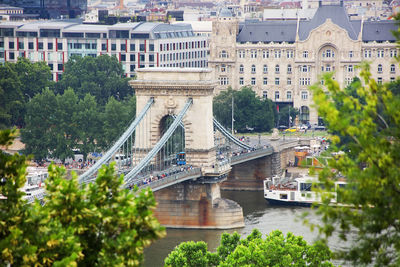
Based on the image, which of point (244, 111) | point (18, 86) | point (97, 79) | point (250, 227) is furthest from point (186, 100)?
point (97, 79)

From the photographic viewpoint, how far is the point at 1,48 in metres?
166

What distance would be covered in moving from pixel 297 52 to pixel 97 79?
1114 inches

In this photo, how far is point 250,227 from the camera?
8931 centimetres

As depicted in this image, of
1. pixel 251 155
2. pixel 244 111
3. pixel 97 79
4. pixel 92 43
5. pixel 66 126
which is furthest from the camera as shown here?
pixel 92 43

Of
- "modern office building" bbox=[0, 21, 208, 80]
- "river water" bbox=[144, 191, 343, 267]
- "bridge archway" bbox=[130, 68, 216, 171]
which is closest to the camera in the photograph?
"river water" bbox=[144, 191, 343, 267]

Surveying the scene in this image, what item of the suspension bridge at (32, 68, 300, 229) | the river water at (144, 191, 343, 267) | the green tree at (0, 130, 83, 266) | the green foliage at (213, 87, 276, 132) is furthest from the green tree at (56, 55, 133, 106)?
the green tree at (0, 130, 83, 266)

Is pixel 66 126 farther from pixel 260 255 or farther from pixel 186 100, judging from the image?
pixel 260 255

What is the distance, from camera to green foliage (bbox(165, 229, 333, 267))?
202 ft

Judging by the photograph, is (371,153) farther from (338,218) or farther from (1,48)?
(1,48)

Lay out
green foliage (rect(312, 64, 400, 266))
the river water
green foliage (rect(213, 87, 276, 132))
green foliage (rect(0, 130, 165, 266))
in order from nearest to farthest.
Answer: green foliage (rect(312, 64, 400, 266)) < green foliage (rect(0, 130, 165, 266)) < the river water < green foliage (rect(213, 87, 276, 132))

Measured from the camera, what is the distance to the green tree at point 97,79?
143 meters

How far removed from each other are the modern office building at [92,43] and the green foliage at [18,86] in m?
16.0

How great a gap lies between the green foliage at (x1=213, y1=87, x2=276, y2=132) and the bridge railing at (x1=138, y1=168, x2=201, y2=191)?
47146 mm

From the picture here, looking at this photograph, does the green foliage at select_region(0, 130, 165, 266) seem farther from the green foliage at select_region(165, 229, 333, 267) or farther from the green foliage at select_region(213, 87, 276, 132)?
the green foliage at select_region(213, 87, 276, 132)
